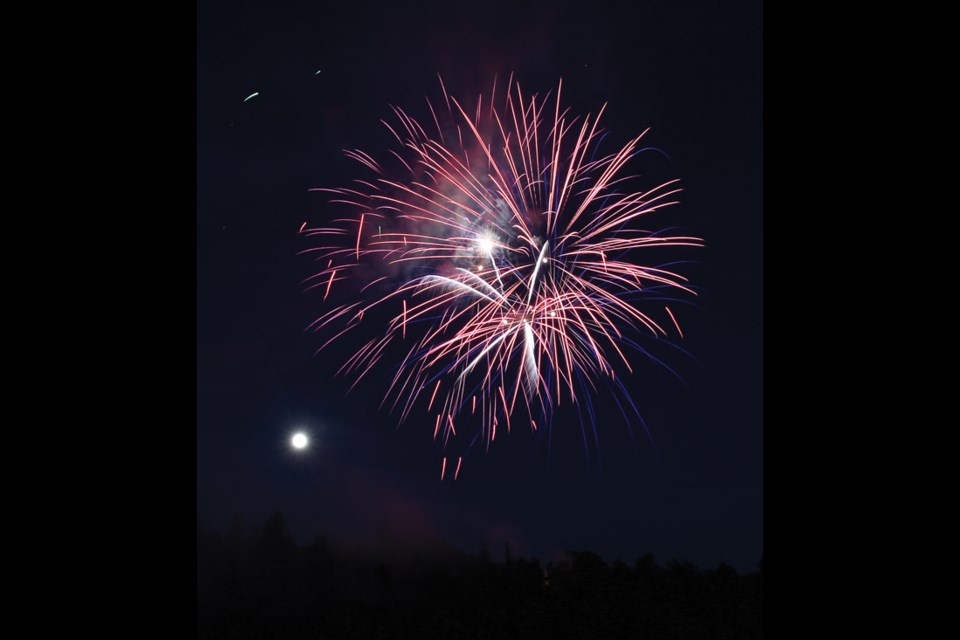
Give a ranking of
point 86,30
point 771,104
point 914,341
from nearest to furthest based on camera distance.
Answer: point 86,30 < point 914,341 < point 771,104

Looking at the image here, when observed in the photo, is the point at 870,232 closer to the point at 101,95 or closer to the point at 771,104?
the point at 771,104

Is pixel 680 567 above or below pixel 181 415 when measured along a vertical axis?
below

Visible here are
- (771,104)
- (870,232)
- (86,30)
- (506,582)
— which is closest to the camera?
(86,30)

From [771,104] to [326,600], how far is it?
838 inches

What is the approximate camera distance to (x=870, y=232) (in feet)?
20.1

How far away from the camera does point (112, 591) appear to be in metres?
5.29

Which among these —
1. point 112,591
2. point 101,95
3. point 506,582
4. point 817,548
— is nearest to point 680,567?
point 506,582

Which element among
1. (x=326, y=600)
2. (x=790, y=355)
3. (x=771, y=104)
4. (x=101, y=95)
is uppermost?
(x=771, y=104)

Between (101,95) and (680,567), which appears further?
(680,567)

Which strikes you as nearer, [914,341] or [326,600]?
[914,341]

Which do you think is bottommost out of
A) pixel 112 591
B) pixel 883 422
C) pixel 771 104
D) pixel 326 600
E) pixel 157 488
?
pixel 326 600

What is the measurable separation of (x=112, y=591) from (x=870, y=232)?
27.6 ft

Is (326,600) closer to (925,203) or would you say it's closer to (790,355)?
(790,355)

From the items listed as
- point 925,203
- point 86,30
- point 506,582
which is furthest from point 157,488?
point 506,582
